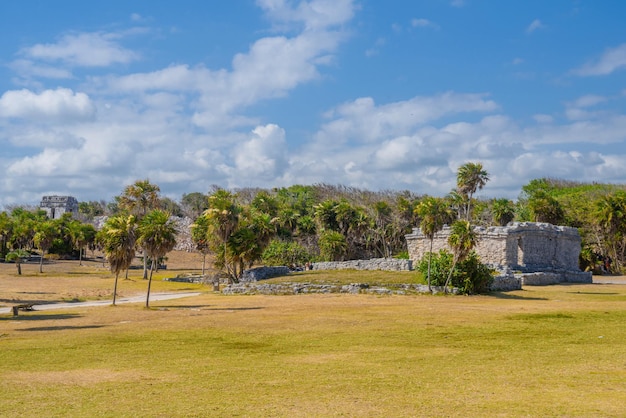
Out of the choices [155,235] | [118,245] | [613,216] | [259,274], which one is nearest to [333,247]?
[259,274]

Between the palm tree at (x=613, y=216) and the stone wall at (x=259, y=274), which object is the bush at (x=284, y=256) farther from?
the palm tree at (x=613, y=216)

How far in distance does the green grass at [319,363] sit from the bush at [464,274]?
10.7m

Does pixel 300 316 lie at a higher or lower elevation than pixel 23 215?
lower

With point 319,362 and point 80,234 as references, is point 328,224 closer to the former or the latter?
point 80,234

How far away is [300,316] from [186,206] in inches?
4985

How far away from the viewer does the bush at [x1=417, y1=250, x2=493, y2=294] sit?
41719 millimetres

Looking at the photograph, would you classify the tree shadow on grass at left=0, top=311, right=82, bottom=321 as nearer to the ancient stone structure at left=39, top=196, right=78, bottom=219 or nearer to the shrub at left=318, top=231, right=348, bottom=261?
the shrub at left=318, top=231, right=348, bottom=261

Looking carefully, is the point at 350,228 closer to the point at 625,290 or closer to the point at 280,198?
the point at 280,198

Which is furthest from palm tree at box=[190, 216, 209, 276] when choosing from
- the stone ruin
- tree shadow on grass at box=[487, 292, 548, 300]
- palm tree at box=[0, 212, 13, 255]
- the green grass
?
palm tree at box=[0, 212, 13, 255]

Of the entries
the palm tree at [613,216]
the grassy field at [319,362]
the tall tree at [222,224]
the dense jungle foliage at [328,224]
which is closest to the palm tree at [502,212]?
the dense jungle foliage at [328,224]

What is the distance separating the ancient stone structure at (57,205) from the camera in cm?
17662

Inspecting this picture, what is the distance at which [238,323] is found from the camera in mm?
26219

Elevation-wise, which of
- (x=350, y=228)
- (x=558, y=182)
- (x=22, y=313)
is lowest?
(x=22, y=313)

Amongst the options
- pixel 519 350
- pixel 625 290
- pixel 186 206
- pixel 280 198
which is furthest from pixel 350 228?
pixel 186 206
